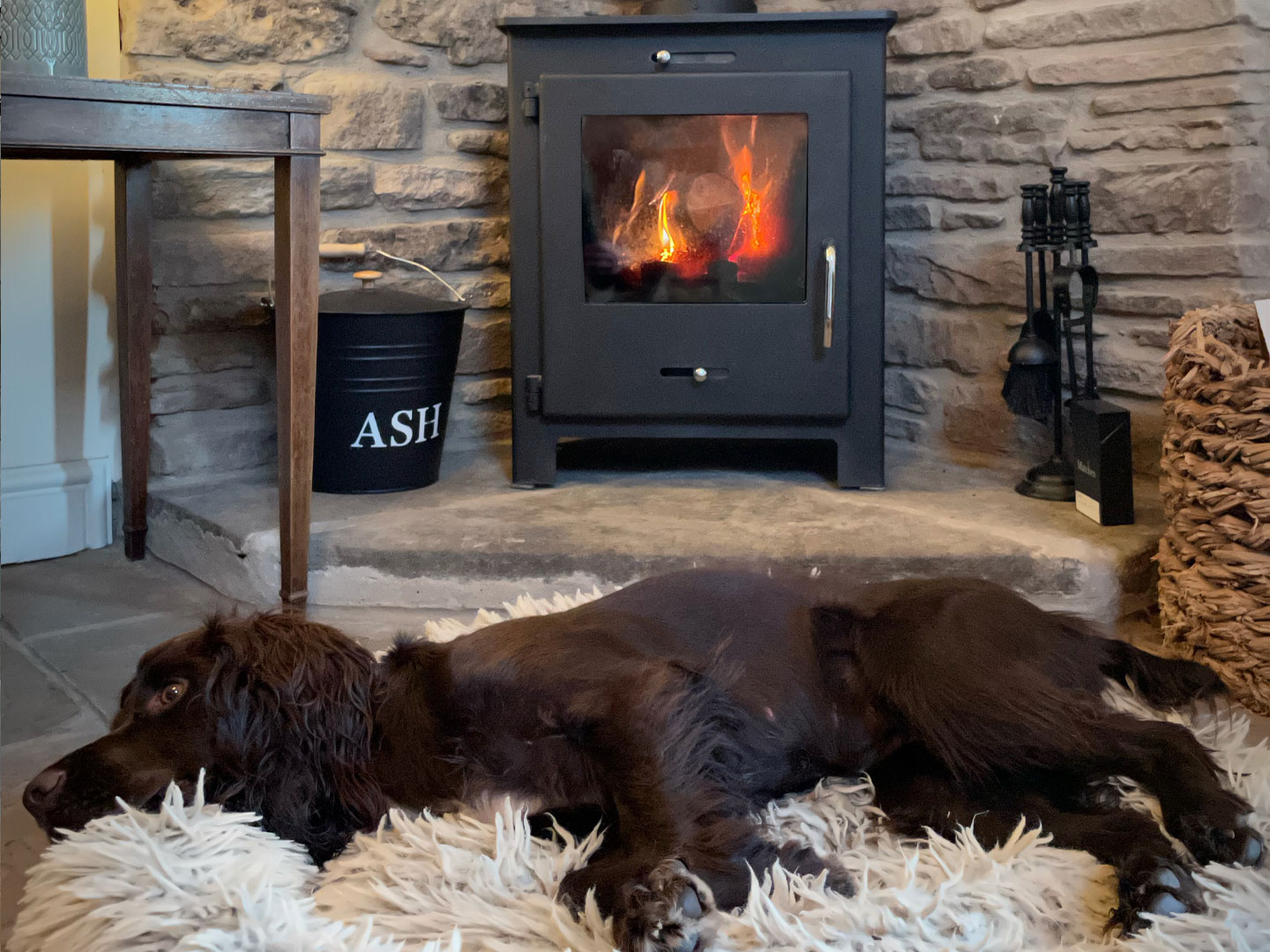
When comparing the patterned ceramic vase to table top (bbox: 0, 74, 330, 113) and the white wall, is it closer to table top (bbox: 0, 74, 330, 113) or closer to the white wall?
table top (bbox: 0, 74, 330, 113)

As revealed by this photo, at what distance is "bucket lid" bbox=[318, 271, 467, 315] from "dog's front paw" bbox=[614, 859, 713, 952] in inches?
67.1

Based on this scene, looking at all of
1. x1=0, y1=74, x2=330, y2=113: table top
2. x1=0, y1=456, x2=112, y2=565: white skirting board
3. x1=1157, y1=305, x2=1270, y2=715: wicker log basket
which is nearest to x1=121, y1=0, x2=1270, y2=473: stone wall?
x1=0, y1=456, x2=112, y2=565: white skirting board

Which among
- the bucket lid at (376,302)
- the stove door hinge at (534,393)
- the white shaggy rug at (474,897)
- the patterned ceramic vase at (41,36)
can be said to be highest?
the patterned ceramic vase at (41,36)

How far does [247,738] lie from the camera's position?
1.28 metres

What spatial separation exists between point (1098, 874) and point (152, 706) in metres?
0.98

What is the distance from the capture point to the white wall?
261 cm

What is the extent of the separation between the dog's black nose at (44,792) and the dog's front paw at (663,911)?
0.57 meters

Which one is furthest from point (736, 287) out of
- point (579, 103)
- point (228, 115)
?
point (228, 115)

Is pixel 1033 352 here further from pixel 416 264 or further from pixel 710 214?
pixel 416 264

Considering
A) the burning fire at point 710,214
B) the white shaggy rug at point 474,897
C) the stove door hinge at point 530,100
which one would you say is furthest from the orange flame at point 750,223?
the white shaggy rug at point 474,897

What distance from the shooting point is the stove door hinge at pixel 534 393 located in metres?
2.71

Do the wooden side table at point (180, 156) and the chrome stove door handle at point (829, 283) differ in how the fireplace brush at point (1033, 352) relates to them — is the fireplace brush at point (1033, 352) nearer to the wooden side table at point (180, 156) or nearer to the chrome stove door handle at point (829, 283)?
the chrome stove door handle at point (829, 283)

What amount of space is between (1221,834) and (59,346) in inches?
96.3

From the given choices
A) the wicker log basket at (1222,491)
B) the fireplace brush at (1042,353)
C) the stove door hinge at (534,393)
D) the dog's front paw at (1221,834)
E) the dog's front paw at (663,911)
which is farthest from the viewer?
the stove door hinge at (534,393)
